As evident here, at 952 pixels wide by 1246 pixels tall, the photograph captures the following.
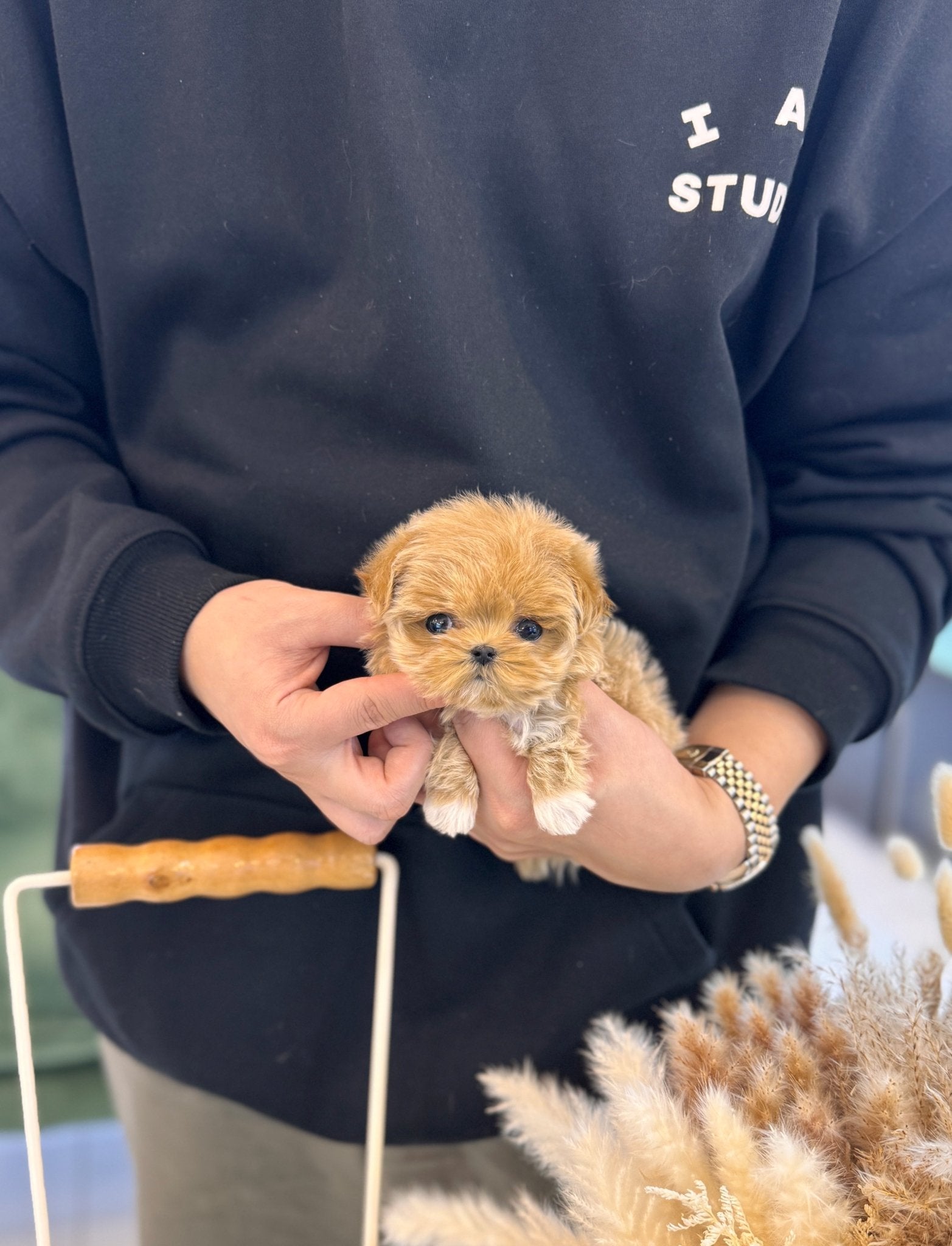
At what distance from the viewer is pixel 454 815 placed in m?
0.61

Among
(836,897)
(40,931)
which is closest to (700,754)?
(836,897)

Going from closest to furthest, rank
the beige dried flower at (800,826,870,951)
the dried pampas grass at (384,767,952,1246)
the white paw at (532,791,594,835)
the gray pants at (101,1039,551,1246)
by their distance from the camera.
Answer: the dried pampas grass at (384,767,952,1246) → the white paw at (532,791,594,835) → the beige dried flower at (800,826,870,951) → the gray pants at (101,1039,551,1246)

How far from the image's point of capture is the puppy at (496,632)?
21.1 inches

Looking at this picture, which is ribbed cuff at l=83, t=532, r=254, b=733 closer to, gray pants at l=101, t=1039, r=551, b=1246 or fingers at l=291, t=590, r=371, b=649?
fingers at l=291, t=590, r=371, b=649

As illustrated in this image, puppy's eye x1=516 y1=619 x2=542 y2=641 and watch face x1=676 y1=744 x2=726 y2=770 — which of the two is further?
watch face x1=676 y1=744 x2=726 y2=770

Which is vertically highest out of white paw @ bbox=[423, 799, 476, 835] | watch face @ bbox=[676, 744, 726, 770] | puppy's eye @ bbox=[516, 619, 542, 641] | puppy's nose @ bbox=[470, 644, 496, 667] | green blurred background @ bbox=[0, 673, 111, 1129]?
puppy's eye @ bbox=[516, 619, 542, 641]

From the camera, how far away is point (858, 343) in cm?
81

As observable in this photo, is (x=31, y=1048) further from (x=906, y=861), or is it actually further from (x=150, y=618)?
(x=906, y=861)

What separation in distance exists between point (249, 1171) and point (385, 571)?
23.8 inches

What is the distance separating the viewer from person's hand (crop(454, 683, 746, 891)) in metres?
0.61

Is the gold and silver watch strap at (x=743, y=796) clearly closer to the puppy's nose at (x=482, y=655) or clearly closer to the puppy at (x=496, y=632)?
the puppy at (x=496, y=632)

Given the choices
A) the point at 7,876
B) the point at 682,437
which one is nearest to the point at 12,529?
the point at 682,437

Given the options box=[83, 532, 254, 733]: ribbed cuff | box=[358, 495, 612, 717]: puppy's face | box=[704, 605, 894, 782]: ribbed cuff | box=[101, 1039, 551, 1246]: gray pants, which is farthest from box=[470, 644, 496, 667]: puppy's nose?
box=[101, 1039, 551, 1246]: gray pants

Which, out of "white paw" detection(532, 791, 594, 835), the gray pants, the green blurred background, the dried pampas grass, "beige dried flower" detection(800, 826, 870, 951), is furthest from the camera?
the green blurred background
